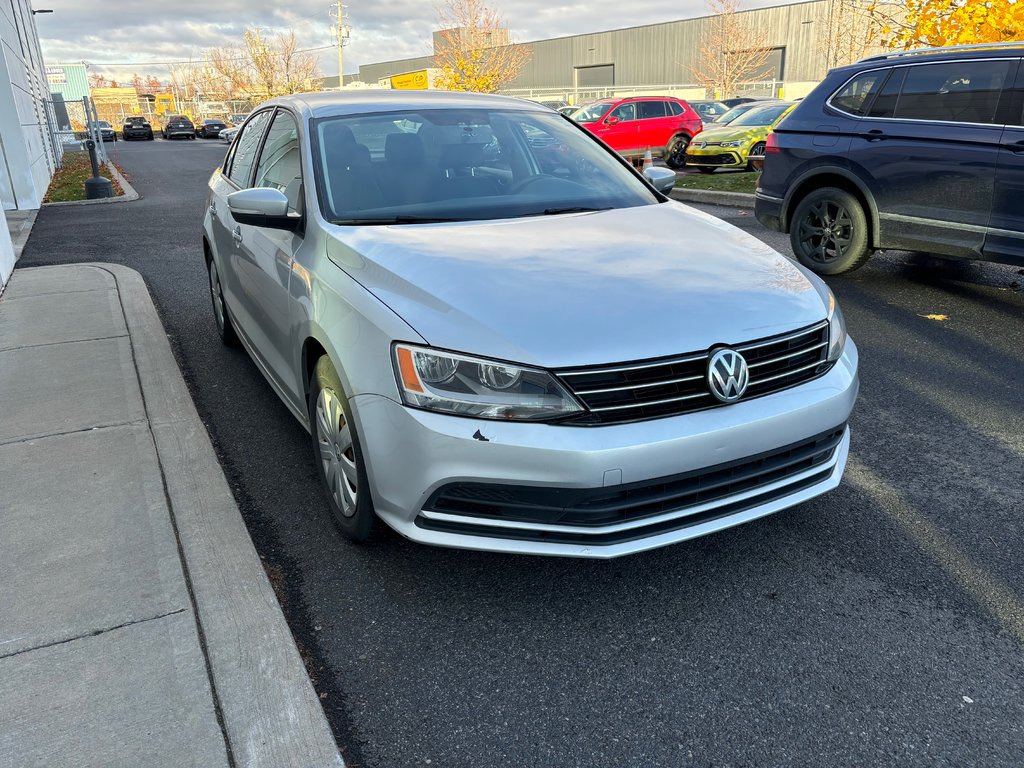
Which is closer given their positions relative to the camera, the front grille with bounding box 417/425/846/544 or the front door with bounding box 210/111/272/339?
the front grille with bounding box 417/425/846/544

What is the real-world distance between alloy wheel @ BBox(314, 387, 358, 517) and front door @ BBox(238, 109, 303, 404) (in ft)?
1.11

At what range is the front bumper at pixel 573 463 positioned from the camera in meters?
2.40

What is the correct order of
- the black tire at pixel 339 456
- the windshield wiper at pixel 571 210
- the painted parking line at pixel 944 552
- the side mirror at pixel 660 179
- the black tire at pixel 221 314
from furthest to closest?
the black tire at pixel 221 314 < the side mirror at pixel 660 179 < the windshield wiper at pixel 571 210 < the black tire at pixel 339 456 < the painted parking line at pixel 944 552

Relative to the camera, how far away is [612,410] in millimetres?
2447

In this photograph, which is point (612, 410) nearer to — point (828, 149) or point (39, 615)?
point (39, 615)

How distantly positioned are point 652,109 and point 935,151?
49.6ft

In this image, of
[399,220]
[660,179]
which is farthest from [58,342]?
[660,179]

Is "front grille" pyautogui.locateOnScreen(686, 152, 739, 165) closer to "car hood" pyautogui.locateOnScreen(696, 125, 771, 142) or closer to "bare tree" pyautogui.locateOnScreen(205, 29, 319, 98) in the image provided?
"car hood" pyautogui.locateOnScreen(696, 125, 771, 142)

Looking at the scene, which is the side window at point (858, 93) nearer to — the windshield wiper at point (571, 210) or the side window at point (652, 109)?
the windshield wiper at point (571, 210)

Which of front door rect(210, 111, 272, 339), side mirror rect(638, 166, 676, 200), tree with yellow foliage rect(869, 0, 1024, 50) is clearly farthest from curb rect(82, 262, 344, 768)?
tree with yellow foliage rect(869, 0, 1024, 50)

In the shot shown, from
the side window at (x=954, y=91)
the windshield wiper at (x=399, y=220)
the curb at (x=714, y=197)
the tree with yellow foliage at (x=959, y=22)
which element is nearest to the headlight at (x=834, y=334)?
the windshield wiper at (x=399, y=220)

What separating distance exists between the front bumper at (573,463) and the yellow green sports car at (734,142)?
14.7 m

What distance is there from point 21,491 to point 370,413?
193 centimetres

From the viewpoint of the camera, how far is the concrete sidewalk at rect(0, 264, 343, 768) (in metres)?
2.19
